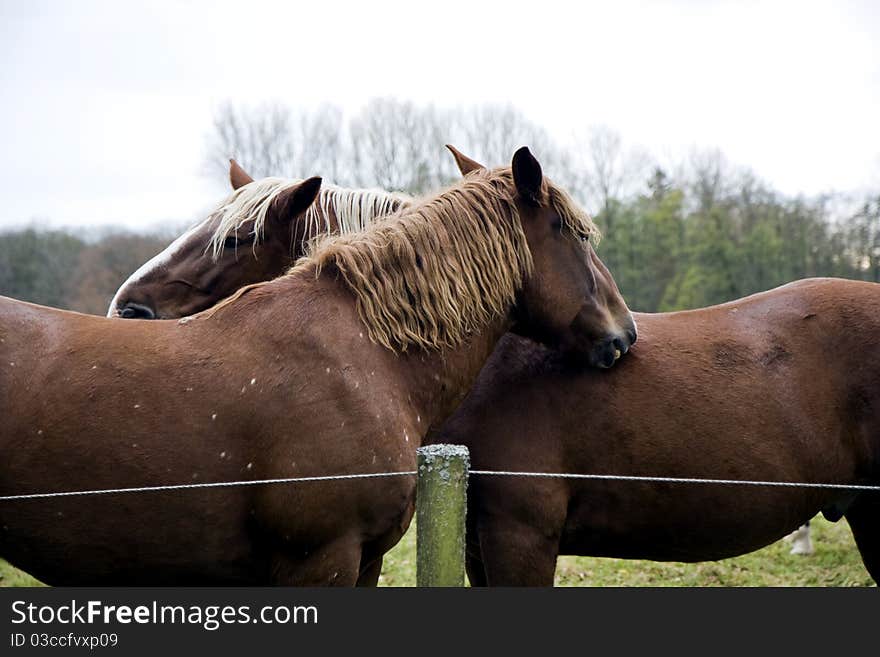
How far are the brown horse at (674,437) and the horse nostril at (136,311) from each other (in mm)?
1418

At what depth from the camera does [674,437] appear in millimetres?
3436

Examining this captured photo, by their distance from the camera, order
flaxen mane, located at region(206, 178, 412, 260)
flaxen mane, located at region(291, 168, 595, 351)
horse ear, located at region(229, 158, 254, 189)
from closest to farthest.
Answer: flaxen mane, located at region(291, 168, 595, 351)
flaxen mane, located at region(206, 178, 412, 260)
horse ear, located at region(229, 158, 254, 189)

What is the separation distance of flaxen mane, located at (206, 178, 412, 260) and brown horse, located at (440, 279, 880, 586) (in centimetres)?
87

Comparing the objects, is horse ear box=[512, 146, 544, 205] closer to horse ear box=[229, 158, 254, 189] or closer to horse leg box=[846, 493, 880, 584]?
horse ear box=[229, 158, 254, 189]

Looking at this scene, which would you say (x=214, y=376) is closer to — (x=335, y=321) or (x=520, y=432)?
(x=335, y=321)

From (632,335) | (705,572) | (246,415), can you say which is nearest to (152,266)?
(246,415)

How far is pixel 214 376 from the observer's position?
8.96 ft

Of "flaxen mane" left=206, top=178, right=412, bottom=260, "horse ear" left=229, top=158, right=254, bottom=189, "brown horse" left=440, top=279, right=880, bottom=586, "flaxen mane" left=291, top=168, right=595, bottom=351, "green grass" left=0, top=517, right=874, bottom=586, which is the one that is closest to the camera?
"flaxen mane" left=291, top=168, right=595, bottom=351

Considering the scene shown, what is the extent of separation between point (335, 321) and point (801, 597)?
1.82 metres

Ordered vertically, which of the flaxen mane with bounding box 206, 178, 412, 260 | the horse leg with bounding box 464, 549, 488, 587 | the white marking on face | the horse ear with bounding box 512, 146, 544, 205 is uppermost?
the horse ear with bounding box 512, 146, 544, 205

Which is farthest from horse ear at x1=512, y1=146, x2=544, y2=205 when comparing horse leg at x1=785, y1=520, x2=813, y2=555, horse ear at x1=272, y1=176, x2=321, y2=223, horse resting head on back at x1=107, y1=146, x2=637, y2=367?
horse leg at x1=785, y1=520, x2=813, y2=555

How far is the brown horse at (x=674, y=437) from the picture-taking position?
11.0ft

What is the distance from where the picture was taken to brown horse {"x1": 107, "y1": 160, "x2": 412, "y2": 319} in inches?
144

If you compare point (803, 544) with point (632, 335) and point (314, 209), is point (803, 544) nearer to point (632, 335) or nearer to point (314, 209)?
point (632, 335)
